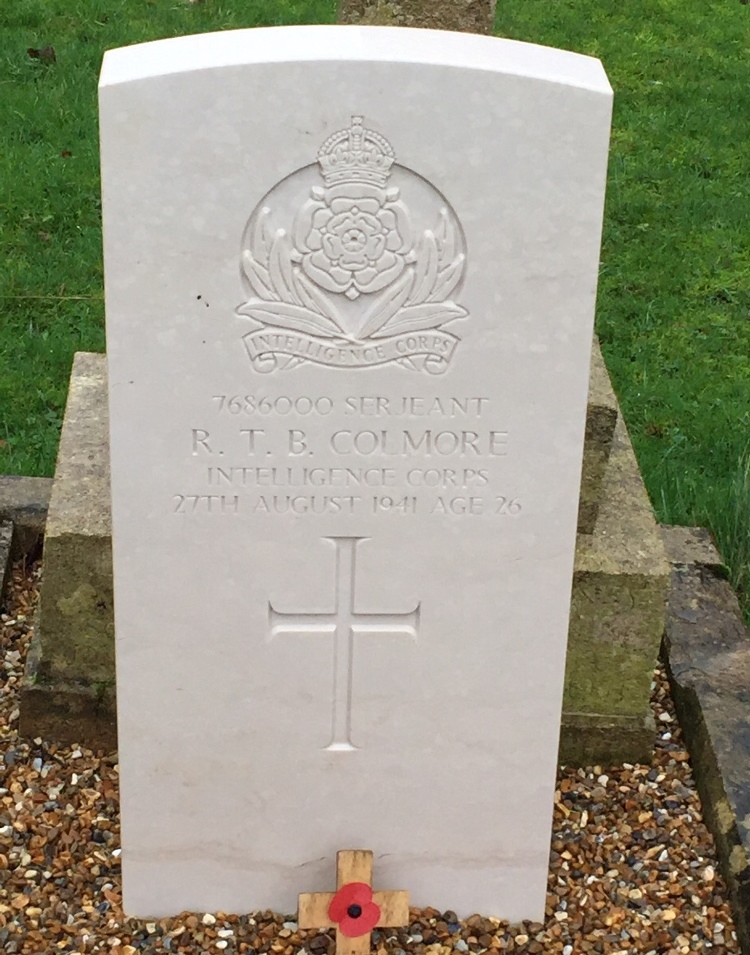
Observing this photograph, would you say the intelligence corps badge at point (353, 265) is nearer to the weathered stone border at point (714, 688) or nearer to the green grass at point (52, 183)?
the weathered stone border at point (714, 688)

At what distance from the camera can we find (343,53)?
2.16m

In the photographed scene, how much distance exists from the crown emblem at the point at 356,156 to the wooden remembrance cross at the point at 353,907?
4.63ft

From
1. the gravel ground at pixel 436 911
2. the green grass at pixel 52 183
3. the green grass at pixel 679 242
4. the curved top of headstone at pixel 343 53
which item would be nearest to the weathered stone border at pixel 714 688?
the gravel ground at pixel 436 911

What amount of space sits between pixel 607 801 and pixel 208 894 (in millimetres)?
1001

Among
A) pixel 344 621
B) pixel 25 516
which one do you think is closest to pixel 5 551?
pixel 25 516

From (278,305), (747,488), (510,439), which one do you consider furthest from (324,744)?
(747,488)

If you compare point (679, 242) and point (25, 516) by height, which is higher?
point (679, 242)

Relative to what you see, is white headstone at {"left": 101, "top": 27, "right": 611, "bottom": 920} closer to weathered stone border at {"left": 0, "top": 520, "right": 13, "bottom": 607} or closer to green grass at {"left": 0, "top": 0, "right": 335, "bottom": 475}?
weathered stone border at {"left": 0, "top": 520, "right": 13, "bottom": 607}

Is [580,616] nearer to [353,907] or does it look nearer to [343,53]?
[353,907]

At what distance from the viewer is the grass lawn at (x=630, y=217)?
4590 millimetres

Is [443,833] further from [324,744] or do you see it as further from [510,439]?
[510,439]

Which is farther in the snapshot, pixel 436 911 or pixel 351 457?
pixel 436 911

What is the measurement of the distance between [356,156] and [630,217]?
414 centimetres

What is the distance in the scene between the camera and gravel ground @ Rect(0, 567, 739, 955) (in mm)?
2824
